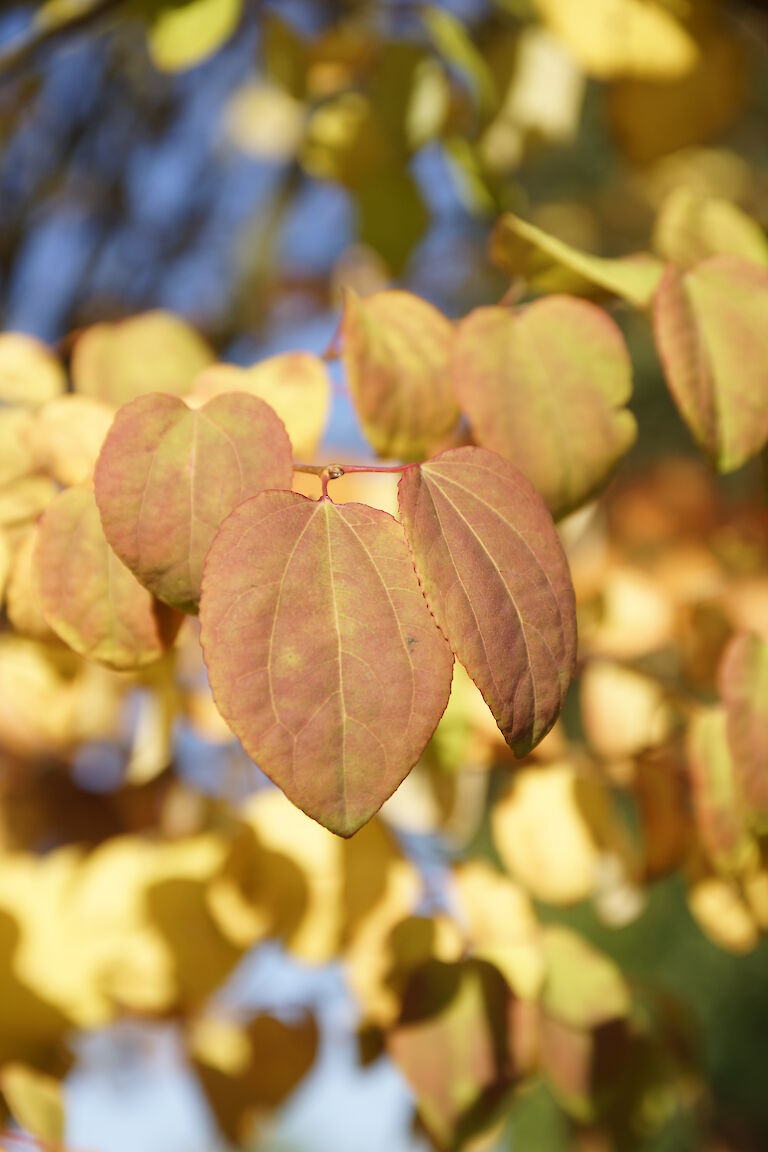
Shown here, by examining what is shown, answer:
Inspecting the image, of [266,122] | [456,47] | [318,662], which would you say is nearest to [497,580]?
[318,662]

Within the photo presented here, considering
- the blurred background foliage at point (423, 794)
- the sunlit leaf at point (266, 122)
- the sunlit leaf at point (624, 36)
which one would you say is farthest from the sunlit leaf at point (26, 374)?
the sunlit leaf at point (266, 122)

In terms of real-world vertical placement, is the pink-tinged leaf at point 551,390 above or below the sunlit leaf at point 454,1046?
above

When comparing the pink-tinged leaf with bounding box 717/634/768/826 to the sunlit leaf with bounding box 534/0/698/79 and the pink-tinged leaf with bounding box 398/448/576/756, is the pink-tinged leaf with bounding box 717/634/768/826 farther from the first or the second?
the sunlit leaf with bounding box 534/0/698/79

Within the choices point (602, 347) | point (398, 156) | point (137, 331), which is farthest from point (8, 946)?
point (398, 156)

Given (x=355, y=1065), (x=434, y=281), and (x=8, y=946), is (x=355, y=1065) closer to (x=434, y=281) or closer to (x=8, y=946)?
(x=8, y=946)

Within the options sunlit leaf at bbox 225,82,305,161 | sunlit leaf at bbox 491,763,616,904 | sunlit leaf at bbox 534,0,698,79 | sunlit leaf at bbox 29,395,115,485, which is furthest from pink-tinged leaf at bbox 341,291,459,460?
sunlit leaf at bbox 225,82,305,161

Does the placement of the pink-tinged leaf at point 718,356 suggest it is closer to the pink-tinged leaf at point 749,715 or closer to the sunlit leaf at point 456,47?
the pink-tinged leaf at point 749,715
